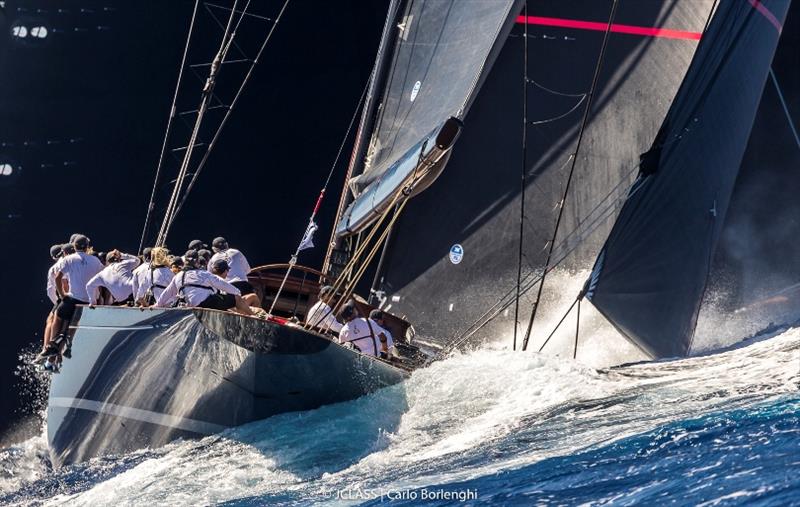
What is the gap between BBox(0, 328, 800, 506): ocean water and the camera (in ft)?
20.2

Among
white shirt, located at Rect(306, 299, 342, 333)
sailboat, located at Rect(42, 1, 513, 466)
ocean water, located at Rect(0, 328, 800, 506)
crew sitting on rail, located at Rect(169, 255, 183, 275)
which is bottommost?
ocean water, located at Rect(0, 328, 800, 506)

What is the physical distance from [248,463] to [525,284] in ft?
11.2

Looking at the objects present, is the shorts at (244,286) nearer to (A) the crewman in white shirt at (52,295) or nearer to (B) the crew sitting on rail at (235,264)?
(B) the crew sitting on rail at (235,264)

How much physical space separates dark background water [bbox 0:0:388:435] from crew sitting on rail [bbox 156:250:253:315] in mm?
4501

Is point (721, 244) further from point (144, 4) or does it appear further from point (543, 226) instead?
point (144, 4)

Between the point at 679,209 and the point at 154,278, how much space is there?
3610 millimetres

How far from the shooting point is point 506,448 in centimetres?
720

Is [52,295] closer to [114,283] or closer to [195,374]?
[114,283]

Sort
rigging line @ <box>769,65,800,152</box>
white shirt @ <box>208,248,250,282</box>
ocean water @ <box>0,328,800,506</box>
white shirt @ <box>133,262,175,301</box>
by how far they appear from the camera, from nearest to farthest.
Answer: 1. ocean water @ <box>0,328,800,506</box>
2. white shirt @ <box>133,262,175,301</box>
3. white shirt @ <box>208,248,250,282</box>
4. rigging line @ <box>769,65,800,152</box>

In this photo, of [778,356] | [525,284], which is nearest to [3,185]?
[525,284]

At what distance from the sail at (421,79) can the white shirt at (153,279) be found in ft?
3.89

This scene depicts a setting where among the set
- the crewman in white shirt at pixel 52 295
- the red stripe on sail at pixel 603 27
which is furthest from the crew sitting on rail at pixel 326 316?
the red stripe on sail at pixel 603 27

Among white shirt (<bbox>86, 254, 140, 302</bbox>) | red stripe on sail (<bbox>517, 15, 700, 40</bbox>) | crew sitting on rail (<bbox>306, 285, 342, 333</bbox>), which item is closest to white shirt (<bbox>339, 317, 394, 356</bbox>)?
crew sitting on rail (<bbox>306, 285, 342, 333</bbox>)

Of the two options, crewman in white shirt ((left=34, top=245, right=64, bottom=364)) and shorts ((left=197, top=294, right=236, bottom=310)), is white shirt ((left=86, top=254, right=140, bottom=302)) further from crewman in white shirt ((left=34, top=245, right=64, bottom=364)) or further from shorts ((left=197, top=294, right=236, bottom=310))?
shorts ((left=197, top=294, right=236, bottom=310))
